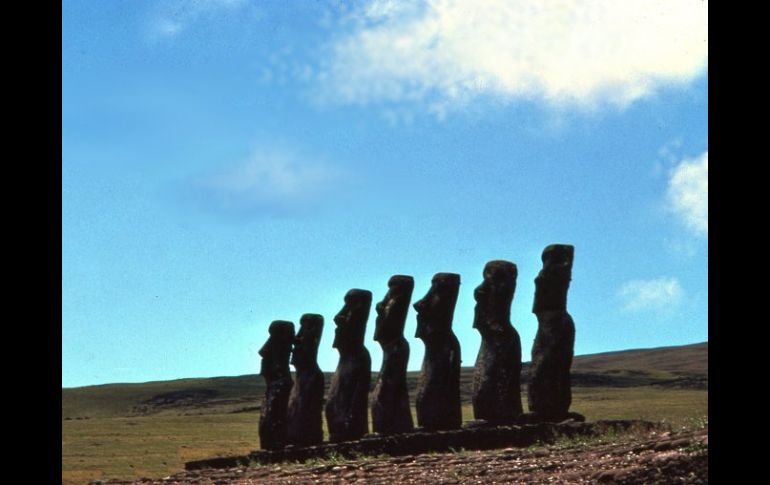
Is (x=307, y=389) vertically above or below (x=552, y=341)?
below

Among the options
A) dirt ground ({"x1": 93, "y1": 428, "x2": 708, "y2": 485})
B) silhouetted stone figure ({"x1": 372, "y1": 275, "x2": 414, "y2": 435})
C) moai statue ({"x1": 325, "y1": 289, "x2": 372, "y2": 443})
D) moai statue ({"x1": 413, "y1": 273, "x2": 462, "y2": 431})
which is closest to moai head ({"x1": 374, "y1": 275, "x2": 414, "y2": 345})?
silhouetted stone figure ({"x1": 372, "y1": 275, "x2": 414, "y2": 435})

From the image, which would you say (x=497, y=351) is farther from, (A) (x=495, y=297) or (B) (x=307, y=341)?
(B) (x=307, y=341)

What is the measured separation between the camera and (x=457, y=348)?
25875mm

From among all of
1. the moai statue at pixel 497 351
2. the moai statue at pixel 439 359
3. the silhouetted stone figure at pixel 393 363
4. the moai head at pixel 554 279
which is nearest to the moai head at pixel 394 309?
the silhouetted stone figure at pixel 393 363

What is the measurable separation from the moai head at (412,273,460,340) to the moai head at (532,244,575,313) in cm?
203

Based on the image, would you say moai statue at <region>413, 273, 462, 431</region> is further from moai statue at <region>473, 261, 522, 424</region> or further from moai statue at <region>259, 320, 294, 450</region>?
moai statue at <region>259, 320, 294, 450</region>

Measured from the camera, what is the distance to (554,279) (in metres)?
25.1

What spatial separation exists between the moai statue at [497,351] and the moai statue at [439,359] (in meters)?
0.54

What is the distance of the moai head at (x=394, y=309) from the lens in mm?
26797

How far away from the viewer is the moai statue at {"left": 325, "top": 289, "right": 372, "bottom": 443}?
87.8 feet

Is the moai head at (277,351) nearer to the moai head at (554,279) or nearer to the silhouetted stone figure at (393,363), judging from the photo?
the silhouetted stone figure at (393,363)

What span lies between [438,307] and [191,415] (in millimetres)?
54716

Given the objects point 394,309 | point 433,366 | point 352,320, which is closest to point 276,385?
point 352,320
